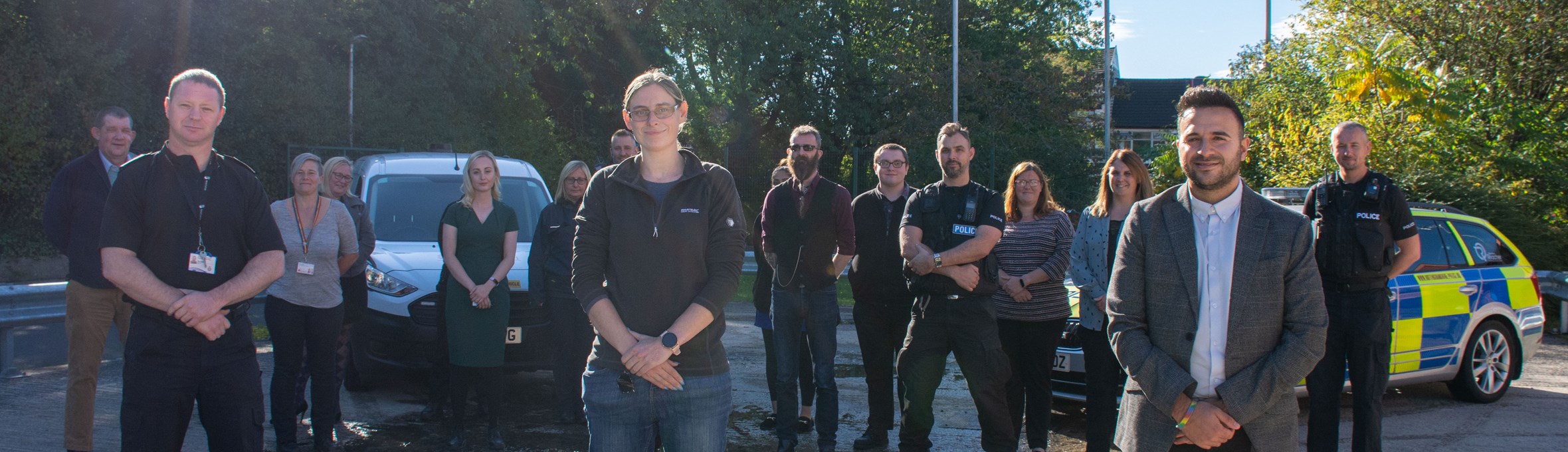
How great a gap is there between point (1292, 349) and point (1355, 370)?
9.52 feet

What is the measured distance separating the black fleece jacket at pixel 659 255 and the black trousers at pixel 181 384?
1497 millimetres

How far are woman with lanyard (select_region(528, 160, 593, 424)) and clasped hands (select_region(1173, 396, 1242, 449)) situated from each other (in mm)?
4136

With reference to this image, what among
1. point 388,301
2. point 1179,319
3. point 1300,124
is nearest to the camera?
point 1179,319

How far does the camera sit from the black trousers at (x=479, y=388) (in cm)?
600

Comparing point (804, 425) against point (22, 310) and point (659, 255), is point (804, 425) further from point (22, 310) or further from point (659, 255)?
point (22, 310)

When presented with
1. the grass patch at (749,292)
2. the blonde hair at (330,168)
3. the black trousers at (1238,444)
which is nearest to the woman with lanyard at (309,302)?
the blonde hair at (330,168)

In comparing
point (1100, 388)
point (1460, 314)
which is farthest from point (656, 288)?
point (1460, 314)

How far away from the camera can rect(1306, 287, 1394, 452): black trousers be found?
17.3ft

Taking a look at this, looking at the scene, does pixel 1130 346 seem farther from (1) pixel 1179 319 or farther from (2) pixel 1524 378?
(2) pixel 1524 378

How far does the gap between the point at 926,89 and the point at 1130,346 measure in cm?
2559

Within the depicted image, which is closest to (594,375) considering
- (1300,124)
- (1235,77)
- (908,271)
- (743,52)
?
(908,271)

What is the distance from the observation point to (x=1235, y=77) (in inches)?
901

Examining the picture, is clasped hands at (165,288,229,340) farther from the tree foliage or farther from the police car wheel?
the tree foliage

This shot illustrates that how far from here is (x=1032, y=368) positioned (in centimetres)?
584
